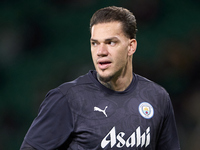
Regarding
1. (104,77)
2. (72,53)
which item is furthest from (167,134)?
(72,53)

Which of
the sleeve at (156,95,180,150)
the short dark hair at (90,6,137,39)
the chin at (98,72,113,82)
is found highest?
the short dark hair at (90,6,137,39)

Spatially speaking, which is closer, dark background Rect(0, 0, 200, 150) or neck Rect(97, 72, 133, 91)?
neck Rect(97, 72, 133, 91)

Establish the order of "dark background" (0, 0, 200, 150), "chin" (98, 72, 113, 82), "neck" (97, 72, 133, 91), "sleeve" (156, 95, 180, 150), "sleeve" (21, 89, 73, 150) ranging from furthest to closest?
1. "dark background" (0, 0, 200, 150)
2. "sleeve" (156, 95, 180, 150)
3. "neck" (97, 72, 133, 91)
4. "chin" (98, 72, 113, 82)
5. "sleeve" (21, 89, 73, 150)

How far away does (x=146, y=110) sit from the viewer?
2438 millimetres

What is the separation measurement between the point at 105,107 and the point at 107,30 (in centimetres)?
52

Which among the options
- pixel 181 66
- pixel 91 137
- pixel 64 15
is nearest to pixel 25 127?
pixel 64 15

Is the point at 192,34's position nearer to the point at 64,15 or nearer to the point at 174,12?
the point at 174,12

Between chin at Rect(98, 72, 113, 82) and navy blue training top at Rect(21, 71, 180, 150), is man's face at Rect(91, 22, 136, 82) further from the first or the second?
navy blue training top at Rect(21, 71, 180, 150)

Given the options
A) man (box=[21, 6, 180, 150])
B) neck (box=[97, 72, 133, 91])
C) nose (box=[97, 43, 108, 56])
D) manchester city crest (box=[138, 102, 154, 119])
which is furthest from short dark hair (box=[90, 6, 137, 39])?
manchester city crest (box=[138, 102, 154, 119])

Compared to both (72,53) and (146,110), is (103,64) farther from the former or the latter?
(72,53)

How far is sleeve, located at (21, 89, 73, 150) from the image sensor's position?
7.26ft

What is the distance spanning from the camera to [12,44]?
4.89 meters

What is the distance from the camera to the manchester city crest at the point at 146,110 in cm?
242

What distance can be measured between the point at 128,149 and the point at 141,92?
17.5 inches
